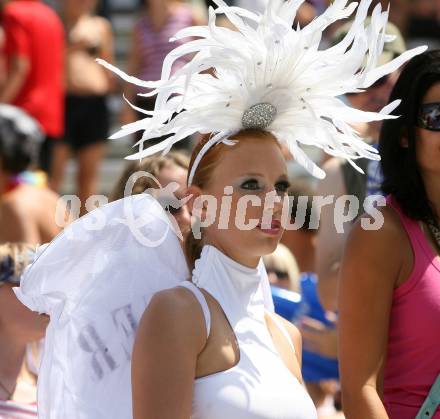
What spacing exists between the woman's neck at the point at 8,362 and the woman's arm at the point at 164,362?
1.09 meters

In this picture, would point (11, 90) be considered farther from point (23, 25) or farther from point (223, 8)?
point (223, 8)

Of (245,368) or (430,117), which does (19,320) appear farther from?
(430,117)

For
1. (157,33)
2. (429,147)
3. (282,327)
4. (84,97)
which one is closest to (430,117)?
(429,147)

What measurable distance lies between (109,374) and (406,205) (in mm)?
909

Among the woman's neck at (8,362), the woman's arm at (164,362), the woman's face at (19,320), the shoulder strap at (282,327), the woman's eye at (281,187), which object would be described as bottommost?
the woman's neck at (8,362)

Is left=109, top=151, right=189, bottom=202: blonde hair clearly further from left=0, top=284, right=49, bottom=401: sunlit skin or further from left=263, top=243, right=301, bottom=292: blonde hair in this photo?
left=263, top=243, right=301, bottom=292: blonde hair

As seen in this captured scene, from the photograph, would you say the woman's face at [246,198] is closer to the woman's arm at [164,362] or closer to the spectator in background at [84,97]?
the woman's arm at [164,362]

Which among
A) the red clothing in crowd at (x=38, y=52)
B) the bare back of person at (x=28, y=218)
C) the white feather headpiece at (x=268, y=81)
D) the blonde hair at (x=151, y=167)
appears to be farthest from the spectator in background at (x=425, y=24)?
the white feather headpiece at (x=268, y=81)

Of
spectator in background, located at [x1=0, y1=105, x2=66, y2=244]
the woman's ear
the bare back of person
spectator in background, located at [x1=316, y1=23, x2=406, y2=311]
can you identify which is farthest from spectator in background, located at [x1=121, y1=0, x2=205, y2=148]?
the woman's ear

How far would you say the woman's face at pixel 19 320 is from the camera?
3484 millimetres

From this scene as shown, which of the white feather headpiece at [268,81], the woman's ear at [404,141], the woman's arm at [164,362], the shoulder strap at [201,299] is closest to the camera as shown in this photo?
the woman's arm at [164,362]

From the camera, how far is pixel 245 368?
2.68m

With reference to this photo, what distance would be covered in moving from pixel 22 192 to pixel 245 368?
2723 mm

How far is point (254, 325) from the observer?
2.82 metres
